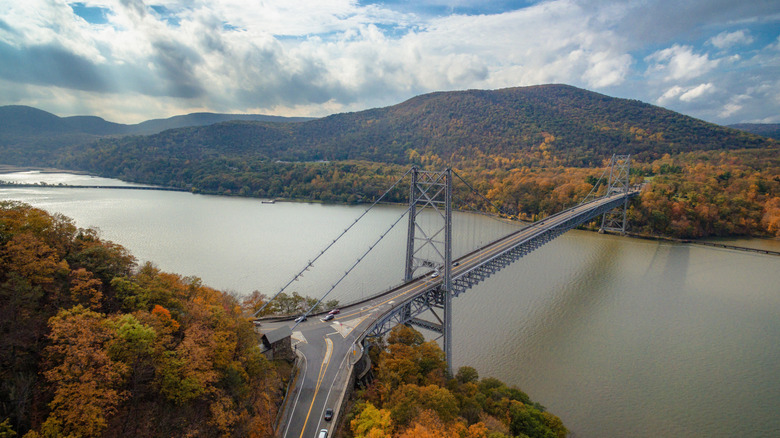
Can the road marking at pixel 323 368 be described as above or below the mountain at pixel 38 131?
below

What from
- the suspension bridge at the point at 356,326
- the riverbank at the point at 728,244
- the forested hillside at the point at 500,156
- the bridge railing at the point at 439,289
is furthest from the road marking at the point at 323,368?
the riverbank at the point at 728,244

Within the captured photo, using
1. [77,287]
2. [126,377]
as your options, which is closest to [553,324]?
[126,377]

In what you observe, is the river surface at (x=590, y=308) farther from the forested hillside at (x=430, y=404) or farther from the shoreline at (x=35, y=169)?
the shoreline at (x=35, y=169)

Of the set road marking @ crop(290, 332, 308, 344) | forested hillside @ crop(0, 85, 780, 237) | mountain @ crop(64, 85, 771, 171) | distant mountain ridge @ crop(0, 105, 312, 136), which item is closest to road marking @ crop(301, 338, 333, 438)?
road marking @ crop(290, 332, 308, 344)

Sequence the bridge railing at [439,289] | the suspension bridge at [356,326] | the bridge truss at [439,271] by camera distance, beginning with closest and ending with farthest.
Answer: the suspension bridge at [356,326], the bridge railing at [439,289], the bridge truss at [439,271]

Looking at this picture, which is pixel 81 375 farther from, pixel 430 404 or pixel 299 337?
pixel 430 404
